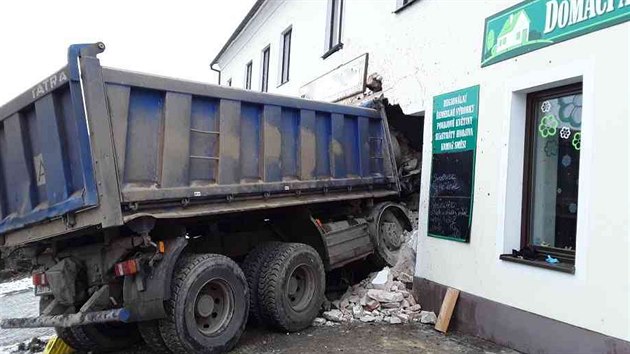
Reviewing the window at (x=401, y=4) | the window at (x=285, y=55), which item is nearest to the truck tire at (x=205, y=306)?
the window at (x=401, y=4)

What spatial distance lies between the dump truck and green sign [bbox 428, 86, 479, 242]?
4.53 feet

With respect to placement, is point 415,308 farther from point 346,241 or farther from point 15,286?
point 15,286

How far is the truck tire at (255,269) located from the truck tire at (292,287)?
0.19 ft

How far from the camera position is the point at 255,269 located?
18.4 ft

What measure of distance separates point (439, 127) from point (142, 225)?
3.71 metres

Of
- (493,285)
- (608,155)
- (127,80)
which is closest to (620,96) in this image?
(608,155)

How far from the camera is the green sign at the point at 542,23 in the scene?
4.32 meters

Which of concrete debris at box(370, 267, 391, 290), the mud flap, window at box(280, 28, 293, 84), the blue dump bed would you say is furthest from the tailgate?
window at box(280, 28, 293, 84)

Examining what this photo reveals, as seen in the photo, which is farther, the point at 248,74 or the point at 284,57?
the point at 248,74

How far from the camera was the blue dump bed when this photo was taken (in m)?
4.15

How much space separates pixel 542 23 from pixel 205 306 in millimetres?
4238

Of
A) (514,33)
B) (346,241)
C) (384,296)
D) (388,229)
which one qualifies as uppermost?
(514,33)

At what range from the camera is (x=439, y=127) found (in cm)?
630

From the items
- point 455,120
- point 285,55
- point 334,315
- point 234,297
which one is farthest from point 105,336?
point 285,55
